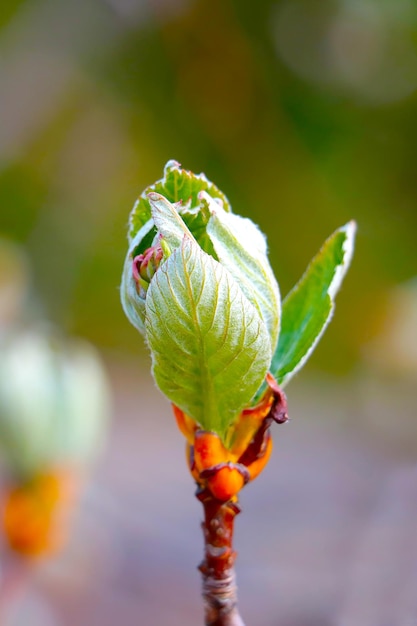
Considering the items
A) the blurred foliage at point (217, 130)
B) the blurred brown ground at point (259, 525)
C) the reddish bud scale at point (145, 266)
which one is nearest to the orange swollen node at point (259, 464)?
the reddish bud scale at point (145, 266)

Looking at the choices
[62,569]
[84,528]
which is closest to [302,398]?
[84,528]

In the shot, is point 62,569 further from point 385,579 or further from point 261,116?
point 261,116

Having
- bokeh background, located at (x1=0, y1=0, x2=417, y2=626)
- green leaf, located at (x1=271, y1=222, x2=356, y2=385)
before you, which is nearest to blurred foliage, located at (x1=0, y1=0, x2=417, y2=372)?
bokeh background, located at (x1=0, y1=0, x2=417, y2=626)

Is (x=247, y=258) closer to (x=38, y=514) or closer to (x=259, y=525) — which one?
(x=38, y=514)

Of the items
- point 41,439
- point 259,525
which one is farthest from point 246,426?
point 259,525

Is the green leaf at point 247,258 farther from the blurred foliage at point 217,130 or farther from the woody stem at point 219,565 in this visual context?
the blurred foliage at point 217,130

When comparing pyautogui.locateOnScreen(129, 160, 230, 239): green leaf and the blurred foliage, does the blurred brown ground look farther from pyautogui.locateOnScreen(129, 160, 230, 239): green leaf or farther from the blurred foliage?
pyautogui.locateOnScreen(129, 160, 230, 239): green leaf

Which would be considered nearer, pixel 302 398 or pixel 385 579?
pixel 385 579
